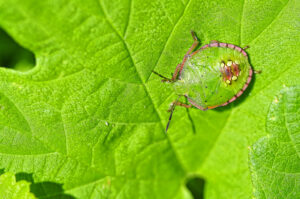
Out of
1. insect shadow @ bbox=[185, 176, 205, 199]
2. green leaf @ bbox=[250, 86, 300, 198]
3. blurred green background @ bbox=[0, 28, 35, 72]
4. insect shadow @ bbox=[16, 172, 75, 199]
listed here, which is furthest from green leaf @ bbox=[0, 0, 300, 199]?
blurred green background @ bbox=[0, 28, 35, 72]

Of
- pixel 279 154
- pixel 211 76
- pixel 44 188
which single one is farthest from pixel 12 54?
pixel 279 154

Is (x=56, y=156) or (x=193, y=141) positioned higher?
(x=56, y=156)

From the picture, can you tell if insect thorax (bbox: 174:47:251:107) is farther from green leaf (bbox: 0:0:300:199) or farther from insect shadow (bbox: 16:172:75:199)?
insect shadow (bbox: 16:172:75:199)

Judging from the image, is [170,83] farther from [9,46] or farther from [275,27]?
[9,46]

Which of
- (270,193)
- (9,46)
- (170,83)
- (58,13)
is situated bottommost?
(270,193)

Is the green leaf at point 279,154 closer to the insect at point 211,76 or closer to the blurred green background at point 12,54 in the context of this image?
the insect at point 211,76

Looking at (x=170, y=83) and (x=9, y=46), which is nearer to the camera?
(x=170, y=83)

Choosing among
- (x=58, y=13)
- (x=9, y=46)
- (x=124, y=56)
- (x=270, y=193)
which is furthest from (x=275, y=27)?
(x=9, y=46)
